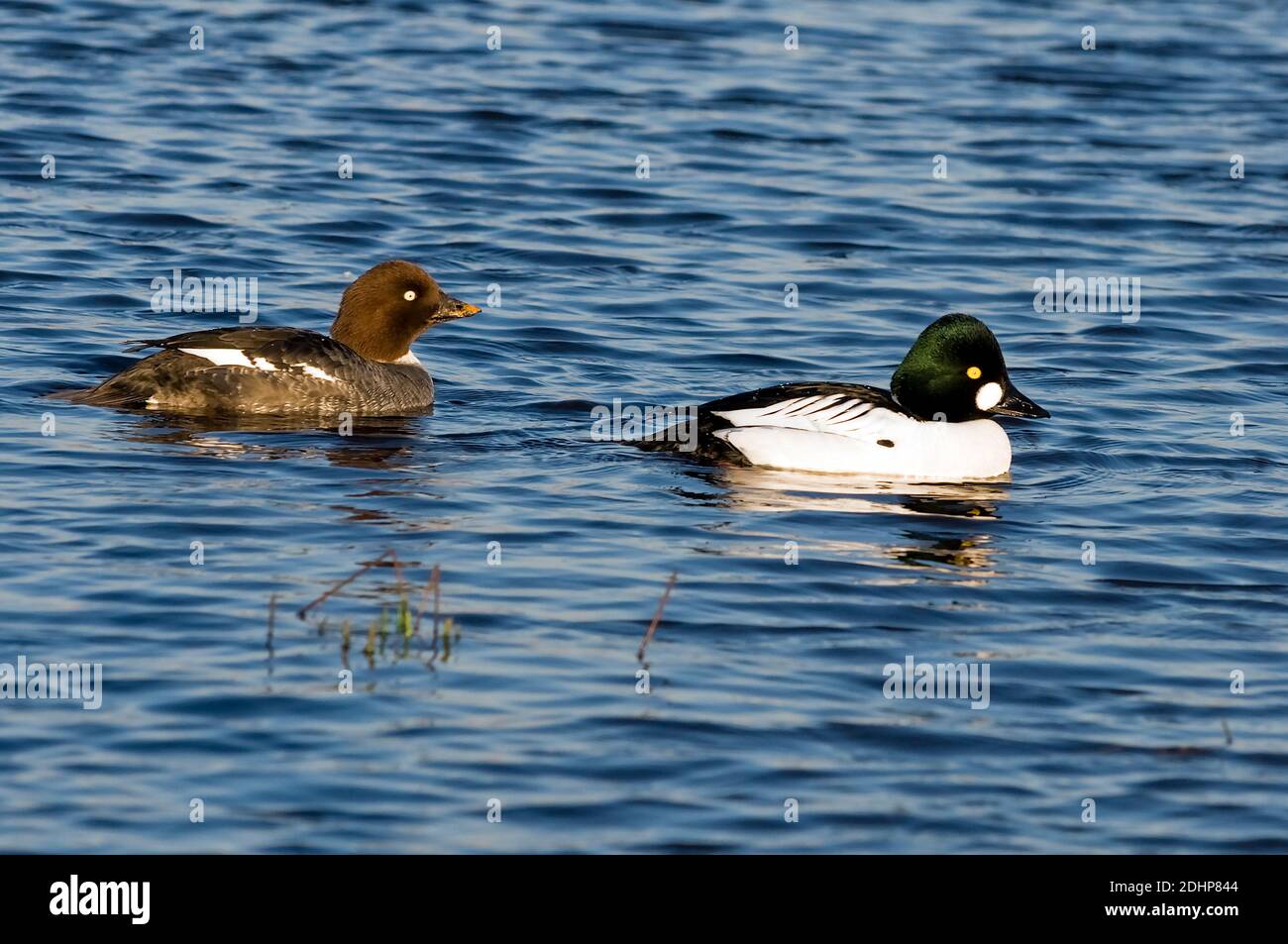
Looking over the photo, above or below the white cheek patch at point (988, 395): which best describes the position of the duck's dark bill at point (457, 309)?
above

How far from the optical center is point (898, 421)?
1295 cm

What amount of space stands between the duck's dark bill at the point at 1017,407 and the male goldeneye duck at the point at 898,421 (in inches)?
3.8

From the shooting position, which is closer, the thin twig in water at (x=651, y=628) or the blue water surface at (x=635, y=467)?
the blue water surface at (x=635, y=467)

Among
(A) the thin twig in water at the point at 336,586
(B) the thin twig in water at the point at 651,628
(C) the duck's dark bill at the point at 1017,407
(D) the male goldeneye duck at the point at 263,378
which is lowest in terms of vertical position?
(B) the thin twig in water at the point at 651,628

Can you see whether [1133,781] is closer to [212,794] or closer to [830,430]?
[212,794]

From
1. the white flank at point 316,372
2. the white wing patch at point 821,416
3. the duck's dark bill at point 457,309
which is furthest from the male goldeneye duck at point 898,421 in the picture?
the white flank at point 316,372

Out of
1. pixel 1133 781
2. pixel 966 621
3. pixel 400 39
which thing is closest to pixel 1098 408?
pixel 966 621

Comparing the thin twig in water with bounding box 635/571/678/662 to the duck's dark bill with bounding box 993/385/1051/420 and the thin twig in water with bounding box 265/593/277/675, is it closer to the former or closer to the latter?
the thin twig in water with bounding box 265/593/277/675

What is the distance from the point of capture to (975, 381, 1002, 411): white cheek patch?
43.4 feet

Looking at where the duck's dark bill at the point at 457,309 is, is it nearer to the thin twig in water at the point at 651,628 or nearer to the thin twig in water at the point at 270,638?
the thin twig in water at the point at 651,628

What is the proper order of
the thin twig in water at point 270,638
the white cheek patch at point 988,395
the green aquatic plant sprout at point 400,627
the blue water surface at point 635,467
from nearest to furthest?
the blue water surface at point 635,467, the thin twig in water at point 270,638, the green aquatic plant sprout at point 400,627, the white cheek patch at point 988,395

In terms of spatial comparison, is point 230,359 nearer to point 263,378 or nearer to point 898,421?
point 263,378

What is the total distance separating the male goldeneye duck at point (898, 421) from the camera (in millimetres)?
12766

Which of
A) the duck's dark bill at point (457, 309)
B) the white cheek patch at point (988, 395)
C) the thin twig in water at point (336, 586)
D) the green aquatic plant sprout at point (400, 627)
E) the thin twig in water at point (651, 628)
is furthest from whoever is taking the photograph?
the duck's dark bill at point (457, 309)
